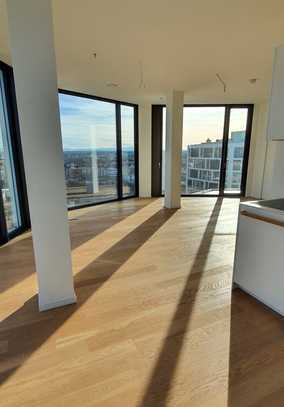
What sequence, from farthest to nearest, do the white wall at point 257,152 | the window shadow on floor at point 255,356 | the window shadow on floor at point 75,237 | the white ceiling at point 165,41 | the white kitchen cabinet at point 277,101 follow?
the white wall at point 257,152 < the window shadow on floor at point 75,237 < the white ceiling at point 165,41 < the white kitchen cabinet at point 277,101 < the window shadow on floor at point 255,356

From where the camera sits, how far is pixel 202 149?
21.9 ft

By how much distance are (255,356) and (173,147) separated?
13.8 ft

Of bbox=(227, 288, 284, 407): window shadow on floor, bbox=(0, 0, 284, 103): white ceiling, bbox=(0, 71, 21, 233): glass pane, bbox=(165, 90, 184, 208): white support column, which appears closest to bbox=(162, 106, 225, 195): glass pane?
bbox=(165, 90, 184, 208): white support column

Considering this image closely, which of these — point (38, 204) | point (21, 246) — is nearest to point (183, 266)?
point (38, 204)

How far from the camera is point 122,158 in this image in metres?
6.29

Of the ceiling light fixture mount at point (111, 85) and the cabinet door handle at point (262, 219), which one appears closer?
the cabinet door handle at point (262, 219)

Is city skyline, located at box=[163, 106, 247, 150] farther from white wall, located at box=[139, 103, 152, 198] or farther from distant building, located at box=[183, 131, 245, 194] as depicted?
white wall, located at box=[139, 103, 152, 198]

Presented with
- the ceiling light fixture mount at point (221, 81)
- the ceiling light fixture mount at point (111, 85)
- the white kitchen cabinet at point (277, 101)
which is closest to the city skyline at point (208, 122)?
the ceiling light fixture mount at point (221, 81)

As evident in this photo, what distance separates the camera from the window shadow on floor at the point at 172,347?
1328 mm

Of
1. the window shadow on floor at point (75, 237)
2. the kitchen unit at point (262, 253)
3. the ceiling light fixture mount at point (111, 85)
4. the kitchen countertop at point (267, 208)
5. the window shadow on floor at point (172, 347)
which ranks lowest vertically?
the window shadow on floor at point (172, 347)

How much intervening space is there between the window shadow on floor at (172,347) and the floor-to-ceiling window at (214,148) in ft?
14.1

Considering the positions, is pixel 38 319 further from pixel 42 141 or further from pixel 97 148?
pixel 97 148

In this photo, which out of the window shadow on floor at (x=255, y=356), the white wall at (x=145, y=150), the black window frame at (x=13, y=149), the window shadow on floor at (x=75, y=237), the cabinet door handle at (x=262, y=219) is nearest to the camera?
the window shadow on floor at (x=255, y=356)

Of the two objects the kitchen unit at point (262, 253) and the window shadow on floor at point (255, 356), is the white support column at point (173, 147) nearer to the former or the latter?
the kitchen unit at point (262, 253)
